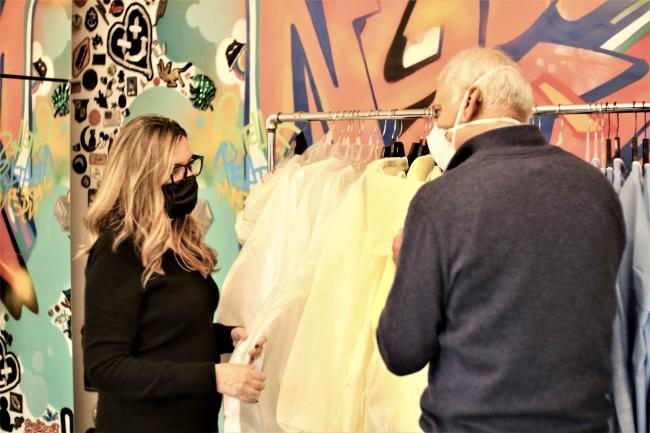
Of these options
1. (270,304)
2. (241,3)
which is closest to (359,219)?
(270,304)

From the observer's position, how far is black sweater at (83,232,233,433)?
159cm

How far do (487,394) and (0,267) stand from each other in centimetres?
279

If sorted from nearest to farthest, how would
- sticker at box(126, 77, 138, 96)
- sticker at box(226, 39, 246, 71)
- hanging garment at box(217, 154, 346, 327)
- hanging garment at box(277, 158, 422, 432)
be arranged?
hanging garment at box(277, 158, 422, 432) < hanging garment at box(217, 154, 346, 327) < sticker at box(226, 39, 246, 71) < sticker at box(126, 77, 138, 96)

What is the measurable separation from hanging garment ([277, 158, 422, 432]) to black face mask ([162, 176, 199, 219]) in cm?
37

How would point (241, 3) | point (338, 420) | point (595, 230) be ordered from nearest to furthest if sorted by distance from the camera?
point (595, 230)
point (338, 420)
point (241, 3)

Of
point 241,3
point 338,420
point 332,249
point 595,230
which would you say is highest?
point 241,3

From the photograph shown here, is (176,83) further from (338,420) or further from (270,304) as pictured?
(338,420)

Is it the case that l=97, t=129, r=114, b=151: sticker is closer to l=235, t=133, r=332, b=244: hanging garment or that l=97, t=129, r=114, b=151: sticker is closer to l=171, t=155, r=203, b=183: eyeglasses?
l=235, t=133, r=332, b=244: hanging garment

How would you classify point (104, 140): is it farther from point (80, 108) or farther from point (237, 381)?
point (237, 381)

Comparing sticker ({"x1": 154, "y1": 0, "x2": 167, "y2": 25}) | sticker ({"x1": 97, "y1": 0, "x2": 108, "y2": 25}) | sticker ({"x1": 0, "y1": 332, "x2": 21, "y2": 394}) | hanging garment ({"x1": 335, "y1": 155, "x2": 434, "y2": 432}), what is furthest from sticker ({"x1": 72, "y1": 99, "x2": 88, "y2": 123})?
hanging garment ({"x1": 335, "y1": 155, "x2": 434, "y2": 432})

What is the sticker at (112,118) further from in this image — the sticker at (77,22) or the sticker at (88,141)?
the sticker at (77,22)

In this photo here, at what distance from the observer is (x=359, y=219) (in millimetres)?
1926

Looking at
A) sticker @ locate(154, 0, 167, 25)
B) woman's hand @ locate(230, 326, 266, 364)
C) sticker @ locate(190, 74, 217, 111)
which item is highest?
sticker @ locate(154, 0, 167, 25)

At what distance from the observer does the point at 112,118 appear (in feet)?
10.6
